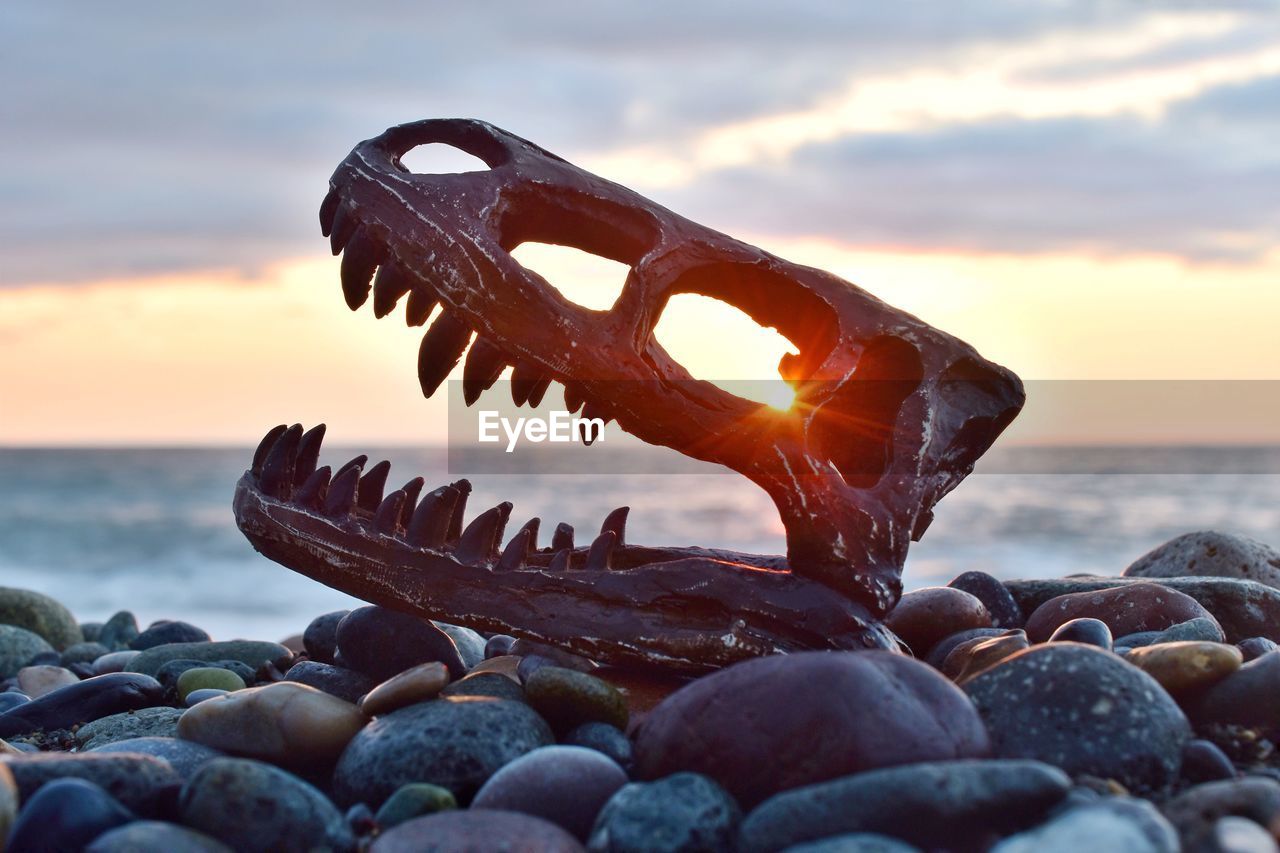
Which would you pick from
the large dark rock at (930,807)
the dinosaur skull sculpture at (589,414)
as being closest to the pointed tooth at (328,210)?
the dinosaur skull sculpture at (589,414)

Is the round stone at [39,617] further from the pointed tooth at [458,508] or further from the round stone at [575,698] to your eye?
the round stone at [575,698]

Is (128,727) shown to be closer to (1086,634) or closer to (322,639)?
(322,639)

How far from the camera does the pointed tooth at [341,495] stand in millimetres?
4270

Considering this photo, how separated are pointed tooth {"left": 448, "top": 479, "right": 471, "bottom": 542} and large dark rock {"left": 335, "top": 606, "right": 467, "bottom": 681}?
22.3 inches

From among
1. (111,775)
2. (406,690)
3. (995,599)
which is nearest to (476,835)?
(111,775)

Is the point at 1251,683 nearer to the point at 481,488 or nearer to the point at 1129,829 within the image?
the point at 1129,829

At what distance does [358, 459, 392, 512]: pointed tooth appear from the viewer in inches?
182

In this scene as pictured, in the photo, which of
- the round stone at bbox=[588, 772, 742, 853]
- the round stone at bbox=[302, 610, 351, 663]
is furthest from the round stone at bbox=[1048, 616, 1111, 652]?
the round stone at bbox=[302, 610, 351, 663]

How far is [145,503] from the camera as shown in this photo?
37.2m

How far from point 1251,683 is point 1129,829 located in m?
1.59

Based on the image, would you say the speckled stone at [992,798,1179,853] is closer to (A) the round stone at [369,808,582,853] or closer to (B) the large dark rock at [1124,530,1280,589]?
(A) the round stone at [369,808,582,853]

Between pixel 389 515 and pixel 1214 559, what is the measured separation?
16.8ft

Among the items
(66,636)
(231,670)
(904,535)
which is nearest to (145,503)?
(66,636)

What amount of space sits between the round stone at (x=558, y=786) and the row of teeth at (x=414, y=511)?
3.20 feet
